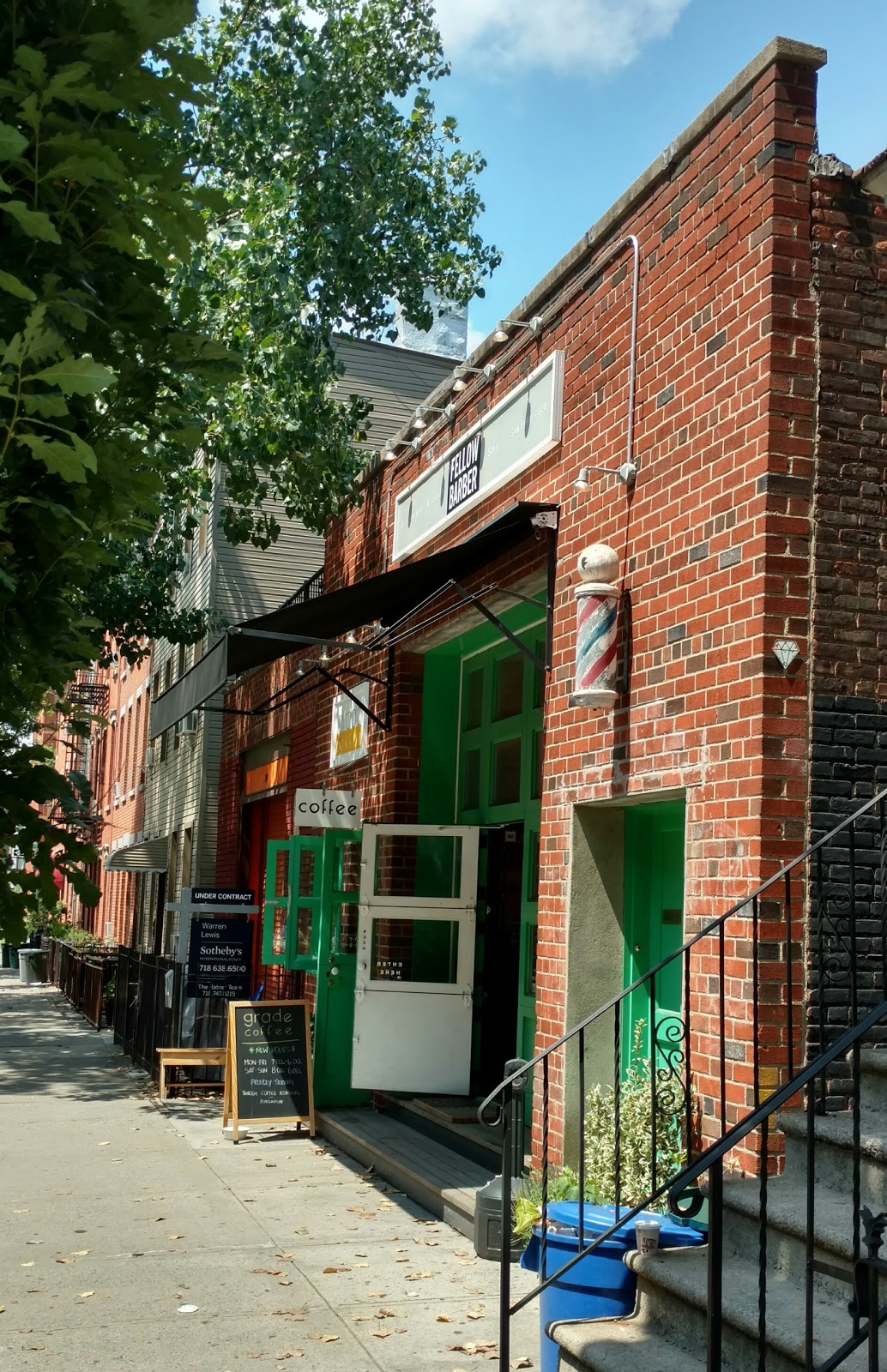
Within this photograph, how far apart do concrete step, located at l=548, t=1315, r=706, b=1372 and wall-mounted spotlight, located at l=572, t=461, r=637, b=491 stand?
3.70 meters

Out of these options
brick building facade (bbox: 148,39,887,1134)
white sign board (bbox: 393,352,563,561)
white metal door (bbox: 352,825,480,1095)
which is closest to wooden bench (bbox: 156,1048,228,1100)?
white metal door (bbox: 352,825,480,1095)

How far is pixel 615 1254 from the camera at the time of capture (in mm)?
4980

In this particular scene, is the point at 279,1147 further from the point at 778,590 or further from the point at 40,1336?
the point at 778,590

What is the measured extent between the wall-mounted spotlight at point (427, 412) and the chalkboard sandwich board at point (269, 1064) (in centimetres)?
448

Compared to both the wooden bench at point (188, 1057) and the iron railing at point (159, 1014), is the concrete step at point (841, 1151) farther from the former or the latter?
the iron railing at point (159, 1014)

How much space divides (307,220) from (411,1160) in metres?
9.05

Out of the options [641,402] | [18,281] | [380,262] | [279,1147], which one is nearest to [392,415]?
[380,262]

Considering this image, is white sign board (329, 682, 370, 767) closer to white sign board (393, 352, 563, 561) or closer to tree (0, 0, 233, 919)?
white sign board (393, 352, 563, 561)

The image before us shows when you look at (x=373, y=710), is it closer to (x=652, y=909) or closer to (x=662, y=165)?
(x=652, y=909)

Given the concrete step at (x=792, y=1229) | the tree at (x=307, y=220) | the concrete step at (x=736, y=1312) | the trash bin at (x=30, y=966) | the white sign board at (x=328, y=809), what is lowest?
the trash bin at (x=30, y=966)

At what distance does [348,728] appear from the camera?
11570 millimetres

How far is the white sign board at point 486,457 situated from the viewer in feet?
25.0

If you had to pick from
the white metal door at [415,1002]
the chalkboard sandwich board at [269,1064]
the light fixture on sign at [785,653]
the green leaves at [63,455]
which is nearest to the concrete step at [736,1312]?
the light fixture on sign at [785,653]

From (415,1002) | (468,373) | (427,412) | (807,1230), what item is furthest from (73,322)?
(415,1002)
